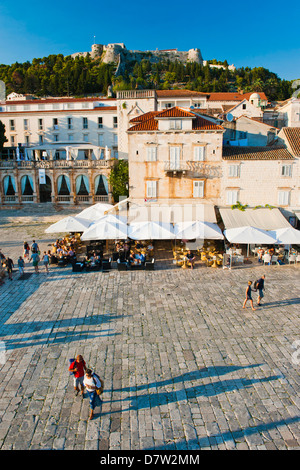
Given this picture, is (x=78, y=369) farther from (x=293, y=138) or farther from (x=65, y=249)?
(x=293, y=138)

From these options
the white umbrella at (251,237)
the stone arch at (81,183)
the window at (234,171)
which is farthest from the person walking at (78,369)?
the stone arch at (81,183)

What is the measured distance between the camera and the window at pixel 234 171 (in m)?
23.8

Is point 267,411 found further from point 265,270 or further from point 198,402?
point 265,270

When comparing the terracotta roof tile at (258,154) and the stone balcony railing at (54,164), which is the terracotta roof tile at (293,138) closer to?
the terracotta roof tile at (258,154)

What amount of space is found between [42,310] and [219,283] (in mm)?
8630

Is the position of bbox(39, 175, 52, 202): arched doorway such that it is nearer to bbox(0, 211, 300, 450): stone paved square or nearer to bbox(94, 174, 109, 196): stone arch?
bbox(94, 174, 109, 196): stone arch

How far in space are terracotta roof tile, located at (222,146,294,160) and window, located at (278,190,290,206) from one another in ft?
8.32

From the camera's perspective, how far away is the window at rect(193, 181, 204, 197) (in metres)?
24.3

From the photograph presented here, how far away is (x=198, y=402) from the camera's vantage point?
8203 millimetres

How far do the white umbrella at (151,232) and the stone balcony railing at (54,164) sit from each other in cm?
1585

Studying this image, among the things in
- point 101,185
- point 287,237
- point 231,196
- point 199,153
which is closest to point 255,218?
point 231,196
